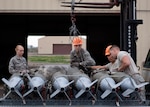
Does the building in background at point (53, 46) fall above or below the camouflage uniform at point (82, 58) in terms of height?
below

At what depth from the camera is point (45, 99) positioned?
4.05m

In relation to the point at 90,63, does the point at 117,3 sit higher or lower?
higher

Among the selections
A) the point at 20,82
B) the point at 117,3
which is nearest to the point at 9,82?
the point at 20,82

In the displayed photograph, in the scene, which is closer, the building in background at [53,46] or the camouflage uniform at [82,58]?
the camouflage uniform at [82,58]

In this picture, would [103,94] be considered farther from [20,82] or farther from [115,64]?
[115,64]

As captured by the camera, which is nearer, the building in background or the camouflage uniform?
the camouflage uniform

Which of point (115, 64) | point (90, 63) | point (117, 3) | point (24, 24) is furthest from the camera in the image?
point (24, 24)

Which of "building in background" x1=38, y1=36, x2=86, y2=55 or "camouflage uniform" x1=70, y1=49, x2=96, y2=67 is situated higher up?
"camouflage uniform" x1=70, y1=49, x2=96, y2=67

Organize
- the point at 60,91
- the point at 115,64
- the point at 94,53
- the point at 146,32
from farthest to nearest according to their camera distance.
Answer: the point at 94,53 < the point at 146,32 < the point at 115,64 < the point at 60,91

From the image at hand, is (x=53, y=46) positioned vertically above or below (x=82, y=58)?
below

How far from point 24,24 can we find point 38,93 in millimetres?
23624

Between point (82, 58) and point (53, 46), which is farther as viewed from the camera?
point (53, 46)

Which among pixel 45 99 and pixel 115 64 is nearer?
pixel 45 99

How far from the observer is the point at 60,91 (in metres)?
3.88
